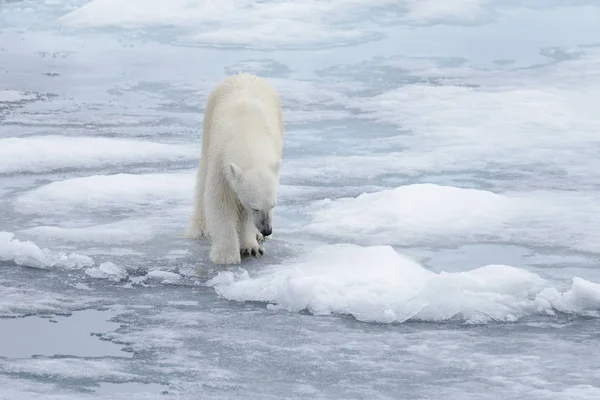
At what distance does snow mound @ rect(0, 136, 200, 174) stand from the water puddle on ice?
3.14 meters

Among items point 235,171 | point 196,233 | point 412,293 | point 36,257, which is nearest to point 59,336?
point 36,257

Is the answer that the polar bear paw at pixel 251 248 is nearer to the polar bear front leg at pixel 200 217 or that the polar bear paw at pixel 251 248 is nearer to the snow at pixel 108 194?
the polar bear front leg at pixel 200 217

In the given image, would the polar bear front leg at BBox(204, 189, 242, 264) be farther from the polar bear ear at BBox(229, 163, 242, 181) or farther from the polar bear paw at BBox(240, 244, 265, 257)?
the polar bear ear at BBox(229, 163, 242, 181)

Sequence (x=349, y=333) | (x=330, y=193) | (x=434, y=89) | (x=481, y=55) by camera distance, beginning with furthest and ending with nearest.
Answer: (x=481, y=55), (x=434, y=89), (x=330, y=193), (x=349, y=333)

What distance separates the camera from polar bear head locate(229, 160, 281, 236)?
487 centimetres

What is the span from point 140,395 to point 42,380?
350 millimetres

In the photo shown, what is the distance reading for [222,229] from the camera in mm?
5137

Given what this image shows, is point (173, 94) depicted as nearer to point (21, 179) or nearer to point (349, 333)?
point (21, 179)

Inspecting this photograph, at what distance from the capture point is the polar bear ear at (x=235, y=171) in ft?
16.0

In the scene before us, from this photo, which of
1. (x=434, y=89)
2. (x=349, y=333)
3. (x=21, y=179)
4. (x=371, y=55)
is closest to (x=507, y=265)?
(x=349, y=333)

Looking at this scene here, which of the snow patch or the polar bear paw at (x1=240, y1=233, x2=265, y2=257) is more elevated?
the snow patch

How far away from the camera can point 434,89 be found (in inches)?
420

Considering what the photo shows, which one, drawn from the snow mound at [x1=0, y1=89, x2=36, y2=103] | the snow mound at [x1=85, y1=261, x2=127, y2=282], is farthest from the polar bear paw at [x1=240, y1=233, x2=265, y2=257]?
the snow mound at [x1=0, y1=89, x2=36, y2=103]

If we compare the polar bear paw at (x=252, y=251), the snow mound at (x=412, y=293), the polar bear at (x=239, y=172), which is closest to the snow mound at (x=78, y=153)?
the polar bear at (x=239, y=172)
